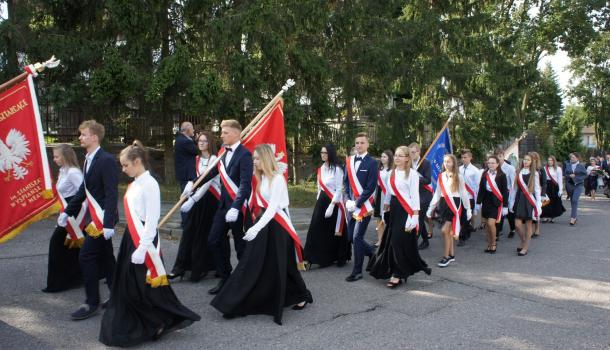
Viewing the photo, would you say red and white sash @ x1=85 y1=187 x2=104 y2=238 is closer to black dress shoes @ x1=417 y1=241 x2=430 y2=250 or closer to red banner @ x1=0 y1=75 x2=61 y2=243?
red banner @ x1=0 y1=75 x2=61 y2=243

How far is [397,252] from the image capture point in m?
6.97

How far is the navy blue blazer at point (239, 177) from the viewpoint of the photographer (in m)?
6.15

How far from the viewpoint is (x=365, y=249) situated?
7.56 meters

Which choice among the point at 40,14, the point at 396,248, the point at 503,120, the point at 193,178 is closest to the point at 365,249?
the point at 396,248

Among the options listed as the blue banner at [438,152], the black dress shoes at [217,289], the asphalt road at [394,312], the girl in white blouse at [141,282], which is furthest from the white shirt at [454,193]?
the girl in white blouse at [141,282]

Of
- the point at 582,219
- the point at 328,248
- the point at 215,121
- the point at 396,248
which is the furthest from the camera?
the point at 215,121

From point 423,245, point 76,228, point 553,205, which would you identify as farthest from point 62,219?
point 553,205

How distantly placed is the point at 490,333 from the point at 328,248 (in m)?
3.11

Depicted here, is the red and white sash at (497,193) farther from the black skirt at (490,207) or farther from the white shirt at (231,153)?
the white shirt at (231,153)

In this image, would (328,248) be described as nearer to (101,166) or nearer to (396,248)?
(396,248)

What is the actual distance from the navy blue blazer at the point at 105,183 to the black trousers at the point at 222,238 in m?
1.29

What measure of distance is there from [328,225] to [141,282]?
3.71m

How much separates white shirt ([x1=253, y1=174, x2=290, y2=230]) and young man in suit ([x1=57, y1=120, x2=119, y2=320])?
1380 mm

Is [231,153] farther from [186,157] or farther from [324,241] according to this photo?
[186,157]
